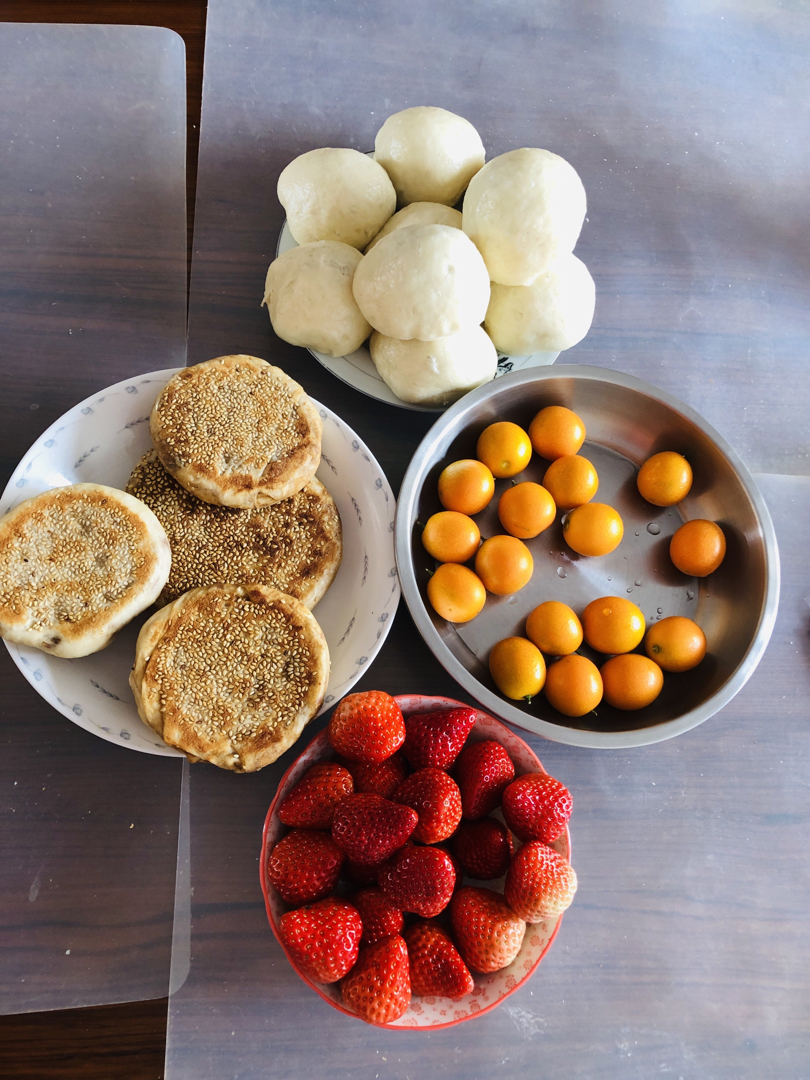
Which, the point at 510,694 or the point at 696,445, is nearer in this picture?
the point at 510,694

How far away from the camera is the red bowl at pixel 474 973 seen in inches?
31.1

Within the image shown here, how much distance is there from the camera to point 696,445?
3.48ft

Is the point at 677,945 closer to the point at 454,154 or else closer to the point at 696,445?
the point at 696,445

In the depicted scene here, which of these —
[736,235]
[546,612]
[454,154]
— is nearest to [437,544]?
[546,612]

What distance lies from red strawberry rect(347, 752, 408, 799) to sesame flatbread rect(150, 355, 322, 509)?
1.17ft

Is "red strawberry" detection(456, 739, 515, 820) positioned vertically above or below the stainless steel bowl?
below

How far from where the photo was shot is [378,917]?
801 millimetres

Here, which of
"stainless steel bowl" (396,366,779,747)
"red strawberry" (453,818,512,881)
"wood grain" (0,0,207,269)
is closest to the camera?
"red strawberry" (453,818,512,881)

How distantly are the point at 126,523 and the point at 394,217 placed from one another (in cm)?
58

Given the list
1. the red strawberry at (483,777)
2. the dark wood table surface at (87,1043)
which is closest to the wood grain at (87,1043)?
the dark wood table surface at (87,1043)

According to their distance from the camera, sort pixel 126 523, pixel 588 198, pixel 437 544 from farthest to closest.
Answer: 1. pixel 588 198
2. pixel 437 544
3. pixel 126 523

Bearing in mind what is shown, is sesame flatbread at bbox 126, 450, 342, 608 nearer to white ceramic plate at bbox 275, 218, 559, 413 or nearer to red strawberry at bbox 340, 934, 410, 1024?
white ceramic plate at bbox 275, 218, 559, 413

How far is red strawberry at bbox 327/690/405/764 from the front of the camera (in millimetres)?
826

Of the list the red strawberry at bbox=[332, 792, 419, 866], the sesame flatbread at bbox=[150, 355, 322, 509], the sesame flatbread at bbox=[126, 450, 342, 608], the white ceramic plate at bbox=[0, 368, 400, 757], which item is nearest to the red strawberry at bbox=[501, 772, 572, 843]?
the red strawberry at bbox=[332, 792, 419, 866]
